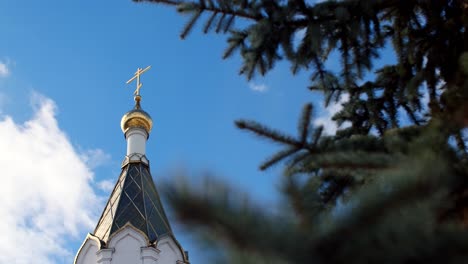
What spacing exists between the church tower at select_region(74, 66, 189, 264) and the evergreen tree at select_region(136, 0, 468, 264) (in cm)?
888

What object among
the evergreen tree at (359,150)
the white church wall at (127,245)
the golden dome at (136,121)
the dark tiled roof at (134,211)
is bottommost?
the evergreen tree at (359,150)

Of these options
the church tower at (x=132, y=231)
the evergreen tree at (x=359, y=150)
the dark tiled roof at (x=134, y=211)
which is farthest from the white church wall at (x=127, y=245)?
the evergreen tree at (x=359, y=150)

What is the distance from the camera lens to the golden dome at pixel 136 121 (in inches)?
721

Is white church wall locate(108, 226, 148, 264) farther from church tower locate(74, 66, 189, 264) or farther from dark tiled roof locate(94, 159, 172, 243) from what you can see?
dark tiled roof locate(94, 159, 172, 243)

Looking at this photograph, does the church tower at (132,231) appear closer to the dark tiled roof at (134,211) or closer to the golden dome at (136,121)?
the dark tiled roof at (134,211)

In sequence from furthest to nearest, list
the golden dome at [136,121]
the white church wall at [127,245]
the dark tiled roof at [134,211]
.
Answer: the golden dome at [136,121], the dark tiled roof at [134,211], the white church wall at [127,245]

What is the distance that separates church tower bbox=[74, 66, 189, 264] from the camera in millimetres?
13734

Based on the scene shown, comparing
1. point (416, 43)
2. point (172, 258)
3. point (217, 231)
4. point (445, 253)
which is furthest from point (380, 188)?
point (172, 258)

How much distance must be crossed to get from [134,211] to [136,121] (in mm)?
4115

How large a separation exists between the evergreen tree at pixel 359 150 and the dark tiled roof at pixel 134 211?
33.5 feet

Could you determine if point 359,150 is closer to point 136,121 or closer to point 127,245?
point 127,245

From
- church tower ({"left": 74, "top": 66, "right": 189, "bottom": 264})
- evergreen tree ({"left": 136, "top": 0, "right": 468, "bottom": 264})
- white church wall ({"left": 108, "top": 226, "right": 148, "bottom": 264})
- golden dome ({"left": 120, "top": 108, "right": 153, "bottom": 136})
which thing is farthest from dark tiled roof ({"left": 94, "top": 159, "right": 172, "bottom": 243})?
evergreen tree ({"left": 136, "top": 0, "right": 468, "bottom": 264})

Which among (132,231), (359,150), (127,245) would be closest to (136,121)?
(132,231)

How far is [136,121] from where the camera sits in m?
18.3
